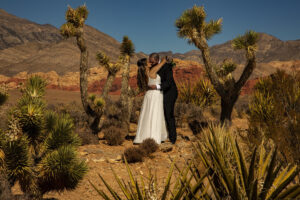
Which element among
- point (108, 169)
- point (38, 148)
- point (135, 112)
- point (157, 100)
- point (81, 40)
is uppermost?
point (81, 40)

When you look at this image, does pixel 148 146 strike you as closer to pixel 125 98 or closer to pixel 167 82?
pixel 167 82

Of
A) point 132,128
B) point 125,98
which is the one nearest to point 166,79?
point 125,98

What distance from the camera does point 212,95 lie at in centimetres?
1246

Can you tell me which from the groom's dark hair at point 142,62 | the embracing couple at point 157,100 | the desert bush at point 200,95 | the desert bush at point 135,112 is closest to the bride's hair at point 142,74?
the groom's dark hair at point 142,62

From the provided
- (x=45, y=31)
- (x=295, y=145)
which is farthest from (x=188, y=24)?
(x=45, y=31)

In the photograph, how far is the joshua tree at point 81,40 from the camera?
23.4ft

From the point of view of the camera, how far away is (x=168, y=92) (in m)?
6.36

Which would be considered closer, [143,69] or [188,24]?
[143,69]

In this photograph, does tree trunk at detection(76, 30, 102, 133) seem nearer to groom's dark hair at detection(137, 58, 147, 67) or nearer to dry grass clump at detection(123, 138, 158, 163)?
groom's dark hair at detection(137, 58, 147, 67)

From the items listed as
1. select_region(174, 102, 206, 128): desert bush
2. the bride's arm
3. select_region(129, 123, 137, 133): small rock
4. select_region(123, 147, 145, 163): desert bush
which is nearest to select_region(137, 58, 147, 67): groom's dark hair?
the bride's arm

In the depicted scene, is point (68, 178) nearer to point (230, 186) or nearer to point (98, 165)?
point (230, 186)

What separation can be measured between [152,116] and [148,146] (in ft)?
2.91

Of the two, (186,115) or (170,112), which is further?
(186,115)

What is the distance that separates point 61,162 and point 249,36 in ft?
24.6
